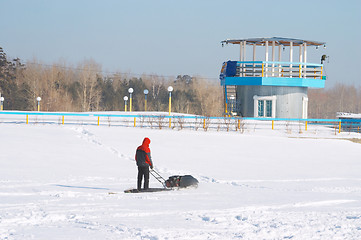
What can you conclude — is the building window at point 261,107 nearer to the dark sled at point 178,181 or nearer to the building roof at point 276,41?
the building roof at point 276,41

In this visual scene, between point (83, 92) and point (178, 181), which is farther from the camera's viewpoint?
point (83, 92)

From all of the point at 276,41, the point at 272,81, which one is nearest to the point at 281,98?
the point at 272,81

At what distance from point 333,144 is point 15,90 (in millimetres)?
51153

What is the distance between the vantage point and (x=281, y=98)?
3641cm

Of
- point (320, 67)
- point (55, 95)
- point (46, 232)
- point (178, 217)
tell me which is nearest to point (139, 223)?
point (178, 217)

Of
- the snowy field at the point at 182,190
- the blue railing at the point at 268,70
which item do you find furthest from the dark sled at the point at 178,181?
the blue railing at the point at 268,70

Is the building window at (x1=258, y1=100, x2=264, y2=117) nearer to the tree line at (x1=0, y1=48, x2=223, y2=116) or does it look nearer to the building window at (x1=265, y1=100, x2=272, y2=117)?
the building window at (x1=265, y1=100, x2=272, y2=117)

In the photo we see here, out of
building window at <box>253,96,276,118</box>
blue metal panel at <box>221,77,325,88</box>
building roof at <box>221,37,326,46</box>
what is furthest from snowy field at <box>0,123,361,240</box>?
building roof at <box>221,37,326,46</box>

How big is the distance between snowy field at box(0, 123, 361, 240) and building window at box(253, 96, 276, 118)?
572 cm

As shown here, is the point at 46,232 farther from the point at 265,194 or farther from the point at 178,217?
the point at 265,194

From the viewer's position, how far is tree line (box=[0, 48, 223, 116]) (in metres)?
71.2

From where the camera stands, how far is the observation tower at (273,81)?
35.7m

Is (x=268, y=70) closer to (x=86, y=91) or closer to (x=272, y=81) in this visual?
(x=272, y=81)

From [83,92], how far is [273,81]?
47488mm
